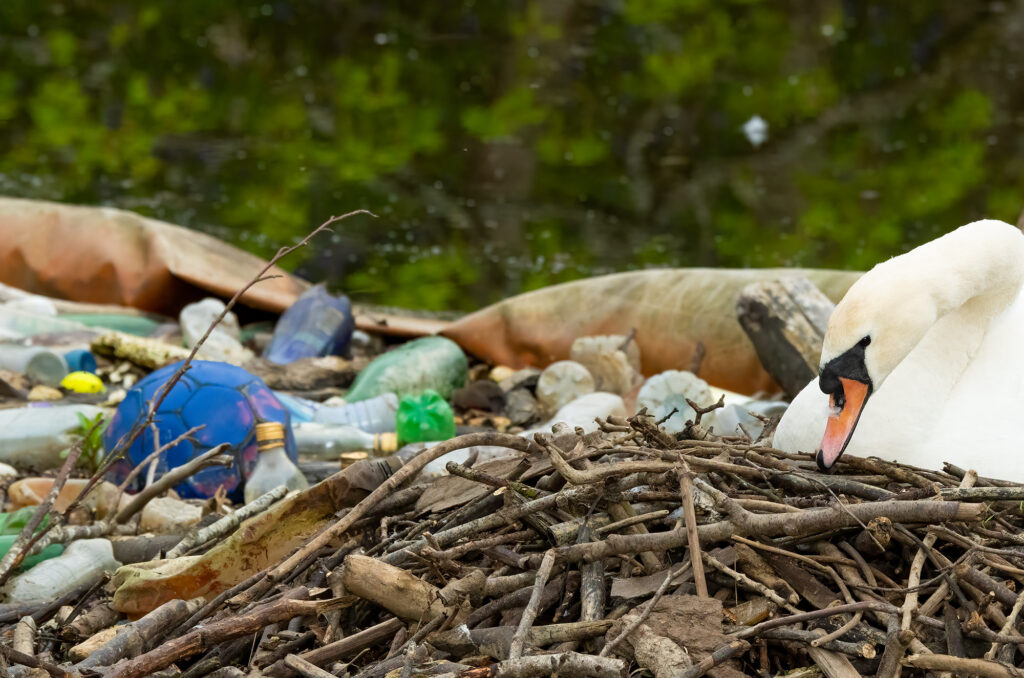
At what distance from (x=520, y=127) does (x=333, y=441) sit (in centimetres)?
781

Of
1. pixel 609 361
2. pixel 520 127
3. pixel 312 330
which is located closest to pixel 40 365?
pixel 312 330

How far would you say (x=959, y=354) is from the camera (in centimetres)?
257

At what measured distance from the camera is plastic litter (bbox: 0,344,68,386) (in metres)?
4.62

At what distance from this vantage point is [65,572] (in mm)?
2758

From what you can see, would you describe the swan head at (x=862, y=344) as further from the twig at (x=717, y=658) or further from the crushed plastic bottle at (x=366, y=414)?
the crushed plastic bottle at (x=366, y=414)

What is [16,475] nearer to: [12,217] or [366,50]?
[12,217]

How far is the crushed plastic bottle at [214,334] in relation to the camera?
16.5 feet

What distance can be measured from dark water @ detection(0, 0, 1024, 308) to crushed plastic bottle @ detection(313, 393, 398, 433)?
2668 mm

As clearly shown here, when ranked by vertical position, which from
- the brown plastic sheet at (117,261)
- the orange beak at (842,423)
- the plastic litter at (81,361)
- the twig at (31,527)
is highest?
the orange beak at (842,423)

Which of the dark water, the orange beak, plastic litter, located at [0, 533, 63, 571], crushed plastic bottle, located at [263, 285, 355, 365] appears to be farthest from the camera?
the dark water

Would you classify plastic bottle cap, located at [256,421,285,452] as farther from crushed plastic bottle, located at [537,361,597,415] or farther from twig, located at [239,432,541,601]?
crushed plastic bottle, located at [537,361,597,415]

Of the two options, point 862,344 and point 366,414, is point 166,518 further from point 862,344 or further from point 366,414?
point 862,344

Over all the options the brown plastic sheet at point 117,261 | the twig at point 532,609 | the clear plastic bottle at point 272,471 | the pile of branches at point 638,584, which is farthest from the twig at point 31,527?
the brown plastic sheet at point 117,261

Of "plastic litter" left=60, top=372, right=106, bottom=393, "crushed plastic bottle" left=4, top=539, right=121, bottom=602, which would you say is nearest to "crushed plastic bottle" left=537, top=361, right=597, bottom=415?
"plastic litter" left=60, top=372, right=106, bottom=393
